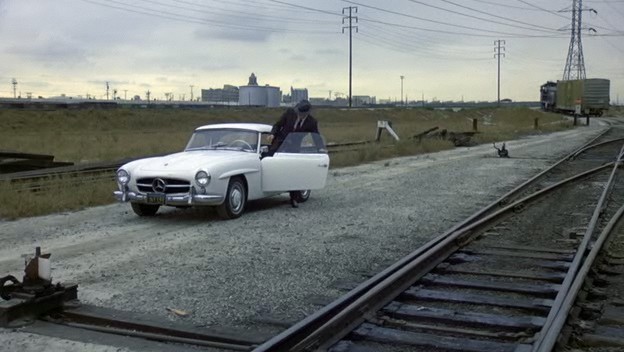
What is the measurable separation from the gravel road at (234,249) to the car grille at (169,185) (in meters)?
0.54

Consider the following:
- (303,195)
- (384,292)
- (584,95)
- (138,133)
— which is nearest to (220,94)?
(584,95)

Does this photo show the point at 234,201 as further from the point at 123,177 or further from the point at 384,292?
the point at 384,292

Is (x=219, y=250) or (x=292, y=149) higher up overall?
(x=292, y=149)

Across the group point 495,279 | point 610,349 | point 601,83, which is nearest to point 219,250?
point 495,279

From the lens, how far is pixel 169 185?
31.3 ft

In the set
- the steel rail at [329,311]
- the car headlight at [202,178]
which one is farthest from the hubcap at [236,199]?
the steel rail at [329,311]

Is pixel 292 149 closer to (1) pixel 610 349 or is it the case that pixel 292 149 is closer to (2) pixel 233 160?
(2) pixel 233 160

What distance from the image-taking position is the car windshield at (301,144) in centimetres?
1094

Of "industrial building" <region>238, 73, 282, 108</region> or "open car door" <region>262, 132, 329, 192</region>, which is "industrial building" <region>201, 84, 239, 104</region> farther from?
"open car door" <region>262, 132, 329, 192</region>

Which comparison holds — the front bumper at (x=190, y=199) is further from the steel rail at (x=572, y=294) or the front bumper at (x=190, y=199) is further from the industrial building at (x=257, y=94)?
the industrial building at (x=257, y=94)

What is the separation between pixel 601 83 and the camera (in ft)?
212

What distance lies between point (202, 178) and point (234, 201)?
33.6 inches

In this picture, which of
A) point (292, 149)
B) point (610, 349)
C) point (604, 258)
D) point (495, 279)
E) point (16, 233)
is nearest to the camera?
point (610, 349)

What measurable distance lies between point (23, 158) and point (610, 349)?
15452mm
